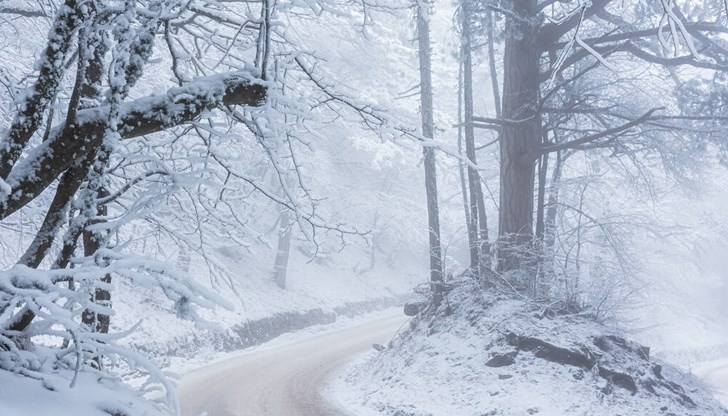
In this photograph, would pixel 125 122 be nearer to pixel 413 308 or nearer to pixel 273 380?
pixel 273 380

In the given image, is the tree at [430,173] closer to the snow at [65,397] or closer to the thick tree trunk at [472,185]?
the thick tree trunk at [472,185]

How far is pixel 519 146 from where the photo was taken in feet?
38.2

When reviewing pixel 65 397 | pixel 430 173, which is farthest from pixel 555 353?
pixel 65 397

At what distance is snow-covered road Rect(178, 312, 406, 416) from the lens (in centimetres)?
1060

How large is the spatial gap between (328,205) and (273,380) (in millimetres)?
12037

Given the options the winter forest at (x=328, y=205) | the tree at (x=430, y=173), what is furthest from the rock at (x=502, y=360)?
the tree at (x=430, y=173)

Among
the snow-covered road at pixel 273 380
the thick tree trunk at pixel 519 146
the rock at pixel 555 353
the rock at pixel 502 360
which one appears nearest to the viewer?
the rock at pixel 555 353

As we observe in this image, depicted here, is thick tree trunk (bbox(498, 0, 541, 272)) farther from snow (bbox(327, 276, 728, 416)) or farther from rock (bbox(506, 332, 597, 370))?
rock (bbox(506, 332, 597, 370))

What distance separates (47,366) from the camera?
2848mm

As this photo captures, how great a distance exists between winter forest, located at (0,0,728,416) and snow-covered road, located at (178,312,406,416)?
0.34 ft

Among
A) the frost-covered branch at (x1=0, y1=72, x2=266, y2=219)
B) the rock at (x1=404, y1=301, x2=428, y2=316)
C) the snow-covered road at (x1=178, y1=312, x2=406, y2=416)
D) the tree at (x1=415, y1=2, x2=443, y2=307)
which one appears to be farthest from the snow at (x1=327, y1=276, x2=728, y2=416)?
the frost-covered branch at (x1=0, y1=72, x2=266, y2=219)

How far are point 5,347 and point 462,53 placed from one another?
12.2 metres

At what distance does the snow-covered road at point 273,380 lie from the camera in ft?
34.8

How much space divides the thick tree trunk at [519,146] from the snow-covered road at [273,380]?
181 inches
